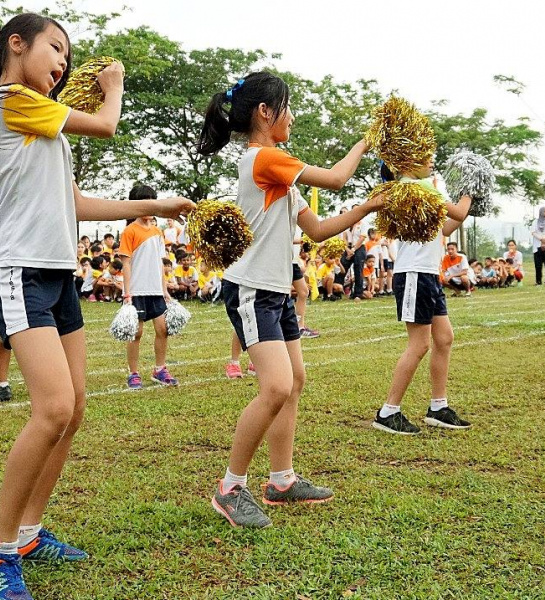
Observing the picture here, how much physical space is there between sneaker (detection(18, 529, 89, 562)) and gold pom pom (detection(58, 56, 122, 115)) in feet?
6.34

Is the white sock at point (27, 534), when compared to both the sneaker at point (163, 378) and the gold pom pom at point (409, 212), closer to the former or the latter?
the gold pom pom at point (409, 212)

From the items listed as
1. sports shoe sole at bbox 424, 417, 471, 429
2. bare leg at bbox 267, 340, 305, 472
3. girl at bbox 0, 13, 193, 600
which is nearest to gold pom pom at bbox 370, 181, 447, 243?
bare leg at bbox 267, 340, 305, 472

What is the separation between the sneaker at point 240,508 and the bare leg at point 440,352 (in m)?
2.46

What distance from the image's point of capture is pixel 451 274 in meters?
19.5

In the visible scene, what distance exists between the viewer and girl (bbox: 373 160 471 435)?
220 inches

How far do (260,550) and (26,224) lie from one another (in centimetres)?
172

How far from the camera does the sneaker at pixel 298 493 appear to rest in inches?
159

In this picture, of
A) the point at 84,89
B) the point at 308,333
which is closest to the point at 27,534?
the point at 84,89

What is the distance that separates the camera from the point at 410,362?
5.67 m

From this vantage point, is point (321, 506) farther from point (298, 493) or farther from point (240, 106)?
point (240, 106)

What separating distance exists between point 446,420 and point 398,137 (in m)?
2.52

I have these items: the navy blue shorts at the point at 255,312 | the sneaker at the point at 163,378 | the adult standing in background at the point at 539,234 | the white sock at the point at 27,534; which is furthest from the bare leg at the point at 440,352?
the adult standing in background at the point at 539,234

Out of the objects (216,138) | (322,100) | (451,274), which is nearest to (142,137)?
(322,100)

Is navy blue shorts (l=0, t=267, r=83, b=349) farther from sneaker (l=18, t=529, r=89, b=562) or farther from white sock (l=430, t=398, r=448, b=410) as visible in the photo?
white sock (l=430, t=398, r=448, b=410)
